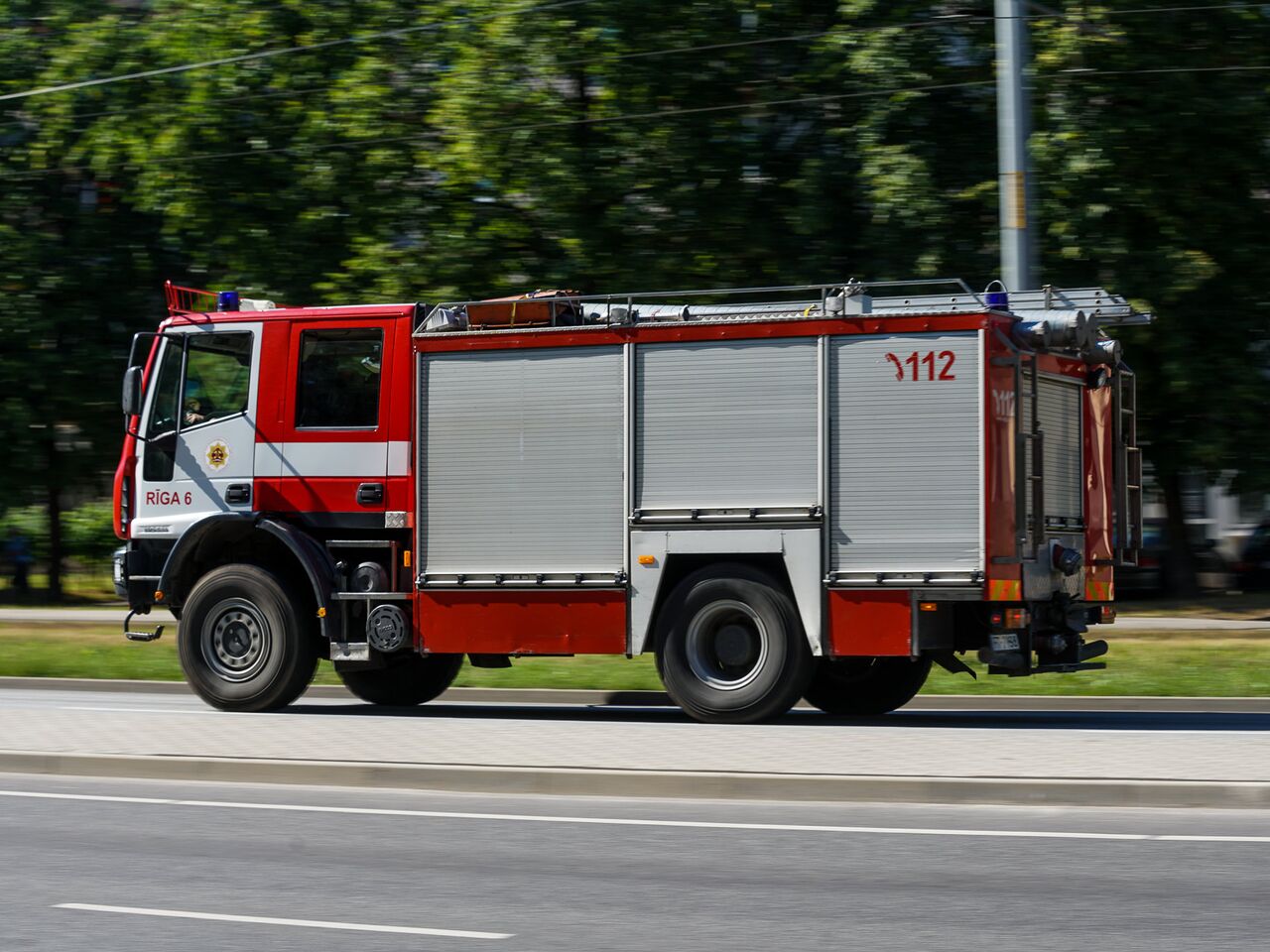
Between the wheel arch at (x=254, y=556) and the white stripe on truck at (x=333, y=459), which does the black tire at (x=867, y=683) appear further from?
the wheel arch at (x=254, y=556)

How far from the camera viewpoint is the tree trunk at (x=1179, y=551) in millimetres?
31219

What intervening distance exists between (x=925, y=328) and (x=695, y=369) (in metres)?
1.68

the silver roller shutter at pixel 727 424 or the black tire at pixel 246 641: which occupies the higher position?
the silver roller shutter at pixel 727 424

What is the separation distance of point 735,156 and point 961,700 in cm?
1228

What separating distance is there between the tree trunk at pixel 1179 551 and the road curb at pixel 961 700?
16.6m

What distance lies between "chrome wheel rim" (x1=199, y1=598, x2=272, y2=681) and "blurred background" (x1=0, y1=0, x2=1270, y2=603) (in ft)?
38.5

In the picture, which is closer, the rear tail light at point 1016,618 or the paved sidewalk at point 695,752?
the paved sidewalk at point 695,752

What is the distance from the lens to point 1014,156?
16.6m

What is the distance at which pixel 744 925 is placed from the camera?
6.71 meters

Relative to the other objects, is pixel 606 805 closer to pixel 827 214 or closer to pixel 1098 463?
pixel 1098 463

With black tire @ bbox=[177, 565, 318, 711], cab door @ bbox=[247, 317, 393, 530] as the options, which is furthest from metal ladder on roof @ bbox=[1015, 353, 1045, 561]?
black tire @ bbox=[177, 565, 318, 711]

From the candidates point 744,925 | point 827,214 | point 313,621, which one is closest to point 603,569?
point 313,621

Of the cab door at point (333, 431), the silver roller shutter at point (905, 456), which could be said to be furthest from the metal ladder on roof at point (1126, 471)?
the cab door at point (333, 431)

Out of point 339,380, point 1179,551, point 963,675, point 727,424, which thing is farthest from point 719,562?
point 1179,551
